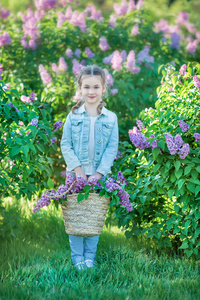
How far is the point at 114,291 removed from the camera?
254 centimetres

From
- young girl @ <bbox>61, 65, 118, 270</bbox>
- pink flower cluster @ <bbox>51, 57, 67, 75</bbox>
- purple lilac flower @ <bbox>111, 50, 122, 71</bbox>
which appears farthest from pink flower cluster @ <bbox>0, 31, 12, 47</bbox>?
young girl @ <bbox>61, 65, 118, 270</bbox>

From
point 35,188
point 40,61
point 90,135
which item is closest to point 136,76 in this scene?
point 40,61

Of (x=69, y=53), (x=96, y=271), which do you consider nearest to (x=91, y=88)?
(x=96, y=271)

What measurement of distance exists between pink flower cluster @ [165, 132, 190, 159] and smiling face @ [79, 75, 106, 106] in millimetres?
735

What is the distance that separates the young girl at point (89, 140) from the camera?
120 inches

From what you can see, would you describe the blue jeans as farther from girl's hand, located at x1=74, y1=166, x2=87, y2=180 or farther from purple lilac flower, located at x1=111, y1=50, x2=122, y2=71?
purple lilac flower, located at x1=111, y1=50, x2=122, y2=71

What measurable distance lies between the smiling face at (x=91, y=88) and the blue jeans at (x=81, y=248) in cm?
113

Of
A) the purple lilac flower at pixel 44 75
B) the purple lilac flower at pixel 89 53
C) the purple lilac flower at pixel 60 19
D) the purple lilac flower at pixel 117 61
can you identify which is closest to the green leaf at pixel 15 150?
the purple lilac flower at pixel 44 75

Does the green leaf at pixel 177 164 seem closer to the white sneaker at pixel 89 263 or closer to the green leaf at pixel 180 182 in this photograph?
the green leaf at pixel 180 182

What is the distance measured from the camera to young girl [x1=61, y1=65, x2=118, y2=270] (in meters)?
3.05

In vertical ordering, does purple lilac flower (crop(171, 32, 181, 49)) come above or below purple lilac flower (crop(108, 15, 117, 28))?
below

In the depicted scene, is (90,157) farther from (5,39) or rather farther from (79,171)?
(5,39)

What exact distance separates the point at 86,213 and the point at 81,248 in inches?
17.8

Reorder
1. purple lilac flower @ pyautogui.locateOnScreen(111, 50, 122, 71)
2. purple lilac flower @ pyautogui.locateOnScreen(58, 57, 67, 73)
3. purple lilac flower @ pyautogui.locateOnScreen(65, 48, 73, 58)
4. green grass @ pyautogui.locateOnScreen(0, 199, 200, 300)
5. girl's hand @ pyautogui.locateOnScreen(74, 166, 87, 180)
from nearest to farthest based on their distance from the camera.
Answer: green grass @ pyautogui.locateOnScreen(0, 199, 200, 300)
girl's hand @ pyautogui.locateOnScreen(74, 166, 87, 180)
purple lilac flower @ pyautogui.locateOnScreen(111, 50, 122, 71)
purple lilac flower @ pyautogui.locateOnScreen(58, 57, 67, 73)
purple lilac flower @ pyautogui.locateOnScreen(65, 48, 73, 58)
